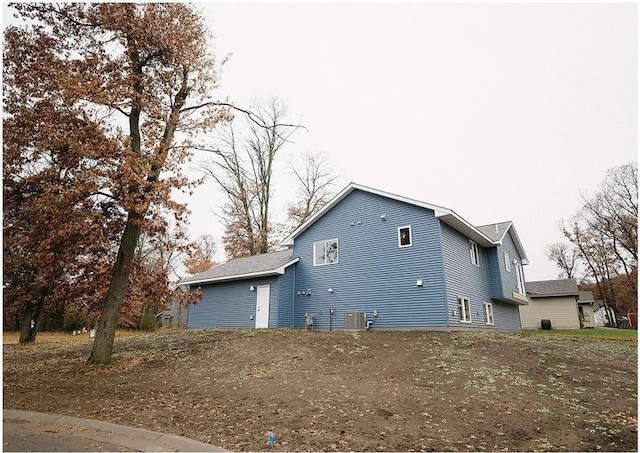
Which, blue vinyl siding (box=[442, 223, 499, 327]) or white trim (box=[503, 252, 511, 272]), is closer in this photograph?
blue vinyl siding (box=[442, 223, 499, 327])

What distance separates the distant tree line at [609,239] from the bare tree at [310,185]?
23192 millimetres

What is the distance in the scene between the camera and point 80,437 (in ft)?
18.7

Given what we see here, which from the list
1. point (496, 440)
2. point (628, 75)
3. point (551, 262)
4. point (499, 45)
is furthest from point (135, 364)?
point (551, 262)

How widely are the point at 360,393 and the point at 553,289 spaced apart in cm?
3064

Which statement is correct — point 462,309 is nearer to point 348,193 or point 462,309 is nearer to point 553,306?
point 348,193

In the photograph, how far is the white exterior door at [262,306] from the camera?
1933 cm

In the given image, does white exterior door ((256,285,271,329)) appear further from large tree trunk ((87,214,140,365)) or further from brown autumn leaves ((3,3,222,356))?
large tree trunk ((87,214,140,365))

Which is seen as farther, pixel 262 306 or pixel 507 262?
pixel 507 262

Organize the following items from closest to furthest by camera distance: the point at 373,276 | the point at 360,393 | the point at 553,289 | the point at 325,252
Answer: the point at 360,393, the point at 373,276, the point at 325,252, the point at 553,289

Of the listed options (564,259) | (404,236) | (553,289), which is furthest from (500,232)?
(564,259)

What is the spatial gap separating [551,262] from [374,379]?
5532 centimetres

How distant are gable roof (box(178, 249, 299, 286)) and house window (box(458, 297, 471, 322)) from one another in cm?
840

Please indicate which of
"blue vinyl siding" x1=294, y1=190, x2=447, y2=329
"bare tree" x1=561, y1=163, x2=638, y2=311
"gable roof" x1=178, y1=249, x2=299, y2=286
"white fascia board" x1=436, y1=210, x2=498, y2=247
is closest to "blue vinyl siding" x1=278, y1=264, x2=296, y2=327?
"blue vinyl siding" x1=294, y1=190, x2=447, y2=329

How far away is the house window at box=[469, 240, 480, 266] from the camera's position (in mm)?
19253
